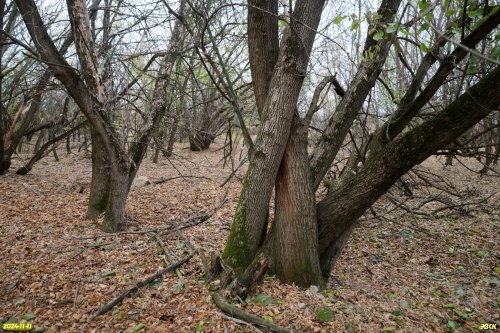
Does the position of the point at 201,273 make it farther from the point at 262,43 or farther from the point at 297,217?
the point at 262,43

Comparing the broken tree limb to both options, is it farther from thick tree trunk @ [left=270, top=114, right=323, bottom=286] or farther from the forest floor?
thick tree trunk @ [left=270, top=114, right=323, bottom=286]

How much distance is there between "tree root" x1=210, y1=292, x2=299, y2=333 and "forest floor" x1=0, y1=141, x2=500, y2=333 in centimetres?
7

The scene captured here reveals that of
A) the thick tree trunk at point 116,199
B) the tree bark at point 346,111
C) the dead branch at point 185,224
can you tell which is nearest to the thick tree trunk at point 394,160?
the tree bark at point 346,111

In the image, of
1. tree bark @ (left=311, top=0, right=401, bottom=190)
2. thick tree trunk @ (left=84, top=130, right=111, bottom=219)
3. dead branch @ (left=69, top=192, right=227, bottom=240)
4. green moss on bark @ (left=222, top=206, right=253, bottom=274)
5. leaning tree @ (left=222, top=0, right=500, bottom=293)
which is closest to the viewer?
leaning tree @ (left=222, top=0, right=500, bottom=293)

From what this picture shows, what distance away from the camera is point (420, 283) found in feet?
12.9

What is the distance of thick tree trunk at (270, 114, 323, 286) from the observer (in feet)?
10.9

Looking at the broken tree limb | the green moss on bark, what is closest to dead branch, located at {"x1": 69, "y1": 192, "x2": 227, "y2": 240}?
the broken tree limb

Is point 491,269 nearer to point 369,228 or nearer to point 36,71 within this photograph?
point 369,228

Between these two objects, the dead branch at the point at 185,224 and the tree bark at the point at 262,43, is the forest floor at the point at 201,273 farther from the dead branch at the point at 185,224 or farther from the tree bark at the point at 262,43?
the tree bark at the point at 262,43

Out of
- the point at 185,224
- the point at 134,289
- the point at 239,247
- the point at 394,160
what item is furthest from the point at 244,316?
the point at 185,224

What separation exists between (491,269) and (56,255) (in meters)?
5.38

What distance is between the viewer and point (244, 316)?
275 cm

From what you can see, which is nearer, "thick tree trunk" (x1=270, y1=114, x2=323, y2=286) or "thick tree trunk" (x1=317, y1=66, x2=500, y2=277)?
"thick tree trunk" (x1=317, y1=66, x2=500, y2=277)

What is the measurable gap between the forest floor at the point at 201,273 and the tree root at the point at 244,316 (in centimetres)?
7
